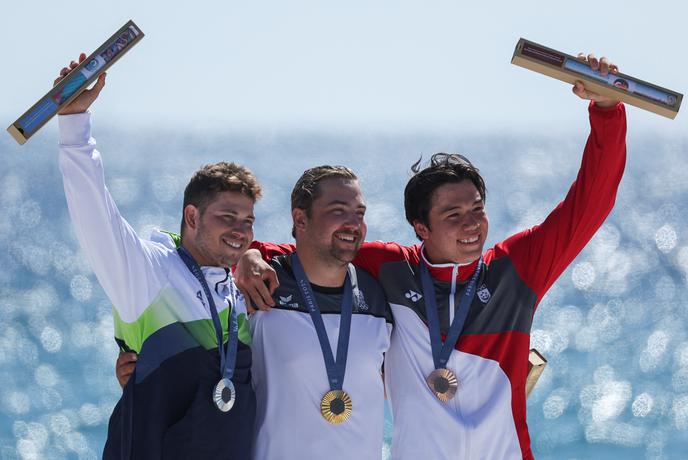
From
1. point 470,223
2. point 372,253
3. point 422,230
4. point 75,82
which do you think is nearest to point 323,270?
point 372,253

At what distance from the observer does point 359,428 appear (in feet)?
15.0

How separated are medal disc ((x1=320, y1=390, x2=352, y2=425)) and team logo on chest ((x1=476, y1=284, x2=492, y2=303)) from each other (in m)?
0.87

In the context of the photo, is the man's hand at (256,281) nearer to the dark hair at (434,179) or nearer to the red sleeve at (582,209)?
the dark hair at (434,179)

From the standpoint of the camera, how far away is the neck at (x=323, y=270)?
4.79m

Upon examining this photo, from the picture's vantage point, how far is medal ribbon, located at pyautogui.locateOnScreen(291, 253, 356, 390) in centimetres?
460

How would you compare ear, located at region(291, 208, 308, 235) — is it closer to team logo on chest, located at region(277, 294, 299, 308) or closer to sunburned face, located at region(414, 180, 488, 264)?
team logo on chest, located at region(277, 294, 299, 308)

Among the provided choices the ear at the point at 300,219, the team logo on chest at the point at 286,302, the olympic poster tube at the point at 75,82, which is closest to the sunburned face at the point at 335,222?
the ear at the point at 300,219

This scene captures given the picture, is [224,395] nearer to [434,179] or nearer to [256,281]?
[256,281]

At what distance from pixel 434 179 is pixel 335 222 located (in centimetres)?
64

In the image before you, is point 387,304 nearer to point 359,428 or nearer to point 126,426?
point 359,428

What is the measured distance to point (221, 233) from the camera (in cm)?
460

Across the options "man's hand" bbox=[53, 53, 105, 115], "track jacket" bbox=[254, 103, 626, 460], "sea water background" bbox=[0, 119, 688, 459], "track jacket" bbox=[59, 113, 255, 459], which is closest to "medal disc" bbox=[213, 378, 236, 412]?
"track jacket" bbox=[59, 113, 255, 459]

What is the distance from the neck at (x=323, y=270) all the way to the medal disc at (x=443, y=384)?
622mm

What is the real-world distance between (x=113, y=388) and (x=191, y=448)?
10.7m
